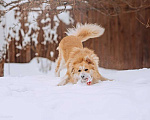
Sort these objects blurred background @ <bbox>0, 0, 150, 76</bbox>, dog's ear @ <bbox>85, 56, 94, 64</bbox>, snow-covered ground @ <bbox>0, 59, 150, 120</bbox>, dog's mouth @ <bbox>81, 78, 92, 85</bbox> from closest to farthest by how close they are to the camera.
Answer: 1. snow-covered ground @ <bbox>0, 59, 150, 120</bbox>
2. dog's mouth @ <bbox>81, 78, 92, 85</bbox>
3. dog's ear @ <bbox>85, 56, 94, 64</bbox>
4. blurred background @ <bbox>0, 0, 150, 76</bbox>

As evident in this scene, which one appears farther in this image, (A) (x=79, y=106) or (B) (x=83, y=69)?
(B) (x=83, y=69)

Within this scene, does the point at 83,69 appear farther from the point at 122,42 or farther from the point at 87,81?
the point at 122,42

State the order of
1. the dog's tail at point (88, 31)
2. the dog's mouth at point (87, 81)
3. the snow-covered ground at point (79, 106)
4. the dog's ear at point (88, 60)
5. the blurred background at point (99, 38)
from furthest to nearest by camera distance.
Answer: the blurred background at point (99, 38) → the dog's tail at point (88, 31) → the dog's ear at point (88, 60) → the dog's mouth at point (87, 81) → the snow-covered ground at point (79, 106)

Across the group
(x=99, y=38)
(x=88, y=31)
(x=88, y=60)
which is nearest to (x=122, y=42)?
(x=99, y=38)

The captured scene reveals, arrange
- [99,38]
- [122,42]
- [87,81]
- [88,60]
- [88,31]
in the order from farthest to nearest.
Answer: [99,38], [122,42], [88,31], [88,60], [87,81]

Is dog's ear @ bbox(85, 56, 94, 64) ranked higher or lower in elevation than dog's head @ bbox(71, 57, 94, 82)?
higher

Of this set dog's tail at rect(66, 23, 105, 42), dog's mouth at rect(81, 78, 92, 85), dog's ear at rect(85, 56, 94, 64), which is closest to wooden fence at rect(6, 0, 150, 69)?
dog's tail at rect(66, 23, 105, 42)

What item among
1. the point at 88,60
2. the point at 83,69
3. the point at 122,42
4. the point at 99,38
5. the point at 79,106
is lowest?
the point at 79,106

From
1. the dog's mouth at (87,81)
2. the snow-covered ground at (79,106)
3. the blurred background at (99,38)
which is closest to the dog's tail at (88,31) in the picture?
the blurred background at (99,38)

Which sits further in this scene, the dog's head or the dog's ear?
the dog's ear

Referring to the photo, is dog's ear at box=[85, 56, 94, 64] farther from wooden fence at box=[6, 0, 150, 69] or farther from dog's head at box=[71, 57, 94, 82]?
wooden fence at box=[6, 0, 150, 69]

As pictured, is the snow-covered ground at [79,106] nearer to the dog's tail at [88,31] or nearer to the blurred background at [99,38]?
the dog's tail at [88,31]

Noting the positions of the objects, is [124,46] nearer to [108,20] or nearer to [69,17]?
[108,20]

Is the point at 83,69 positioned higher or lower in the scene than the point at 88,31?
lower
